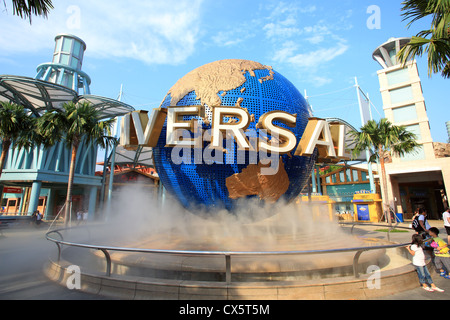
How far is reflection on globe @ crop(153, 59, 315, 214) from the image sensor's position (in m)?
6.36

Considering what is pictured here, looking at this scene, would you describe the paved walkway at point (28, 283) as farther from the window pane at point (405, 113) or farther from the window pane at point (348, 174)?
the window pane at point (348, 174)

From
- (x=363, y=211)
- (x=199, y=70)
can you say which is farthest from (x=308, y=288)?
(x=363, y=211)

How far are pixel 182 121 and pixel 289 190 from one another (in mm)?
3701

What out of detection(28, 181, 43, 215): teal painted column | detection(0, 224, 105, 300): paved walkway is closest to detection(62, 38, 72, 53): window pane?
detection(28, 181, 43, 215): teal painted column

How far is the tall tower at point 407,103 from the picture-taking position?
25547mm

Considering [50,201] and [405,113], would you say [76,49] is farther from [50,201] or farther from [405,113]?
[405,113]

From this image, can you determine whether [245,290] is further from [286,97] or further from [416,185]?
[416,185]

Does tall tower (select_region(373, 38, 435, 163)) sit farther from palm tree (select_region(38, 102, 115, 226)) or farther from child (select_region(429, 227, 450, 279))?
palm tree (select_region(38, 102, 115, 226))

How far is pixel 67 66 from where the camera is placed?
3222 centimetres

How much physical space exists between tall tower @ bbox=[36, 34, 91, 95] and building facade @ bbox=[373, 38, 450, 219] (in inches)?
1610

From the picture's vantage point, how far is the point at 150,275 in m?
4.91

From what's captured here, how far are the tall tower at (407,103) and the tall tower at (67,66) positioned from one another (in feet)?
133

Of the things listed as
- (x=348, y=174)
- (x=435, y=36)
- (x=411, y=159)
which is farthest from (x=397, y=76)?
(x=435, y=36)

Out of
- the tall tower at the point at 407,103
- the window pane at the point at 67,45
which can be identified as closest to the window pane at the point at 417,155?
the tall tower at the point at 407,103
